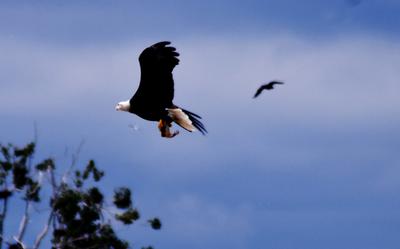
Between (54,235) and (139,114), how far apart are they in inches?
229

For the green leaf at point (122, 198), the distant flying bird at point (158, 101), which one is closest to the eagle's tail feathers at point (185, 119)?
the distant flying bird at point (158, 101)

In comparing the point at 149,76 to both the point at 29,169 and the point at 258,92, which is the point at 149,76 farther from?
the point at 29,169

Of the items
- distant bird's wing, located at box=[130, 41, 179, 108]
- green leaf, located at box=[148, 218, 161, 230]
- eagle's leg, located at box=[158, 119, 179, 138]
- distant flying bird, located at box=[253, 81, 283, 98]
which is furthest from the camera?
green leaf, located at box=[148, 218, 161, 230]

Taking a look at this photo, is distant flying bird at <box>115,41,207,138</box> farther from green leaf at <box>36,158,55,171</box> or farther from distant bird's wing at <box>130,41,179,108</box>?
green leaf at <box>36,158,55,171</box>

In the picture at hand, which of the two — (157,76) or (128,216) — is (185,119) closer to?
(157,76)

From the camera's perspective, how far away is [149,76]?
17.7 meters

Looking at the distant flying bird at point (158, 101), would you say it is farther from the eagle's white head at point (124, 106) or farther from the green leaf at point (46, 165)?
the green leaf at point (46, 165)

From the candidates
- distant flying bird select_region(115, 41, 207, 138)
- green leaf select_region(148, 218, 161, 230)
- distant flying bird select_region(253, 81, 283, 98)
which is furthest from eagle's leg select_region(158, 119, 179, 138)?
green leaf select_region(148, 218, 161, 230)

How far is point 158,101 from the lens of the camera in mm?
17859

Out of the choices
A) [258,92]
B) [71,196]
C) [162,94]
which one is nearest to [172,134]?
[162,94]

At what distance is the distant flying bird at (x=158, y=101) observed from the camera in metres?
17.4

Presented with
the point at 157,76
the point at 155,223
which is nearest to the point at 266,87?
the point at 157,76

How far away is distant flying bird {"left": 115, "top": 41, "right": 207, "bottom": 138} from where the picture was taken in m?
17.4

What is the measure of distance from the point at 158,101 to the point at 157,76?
447mm
